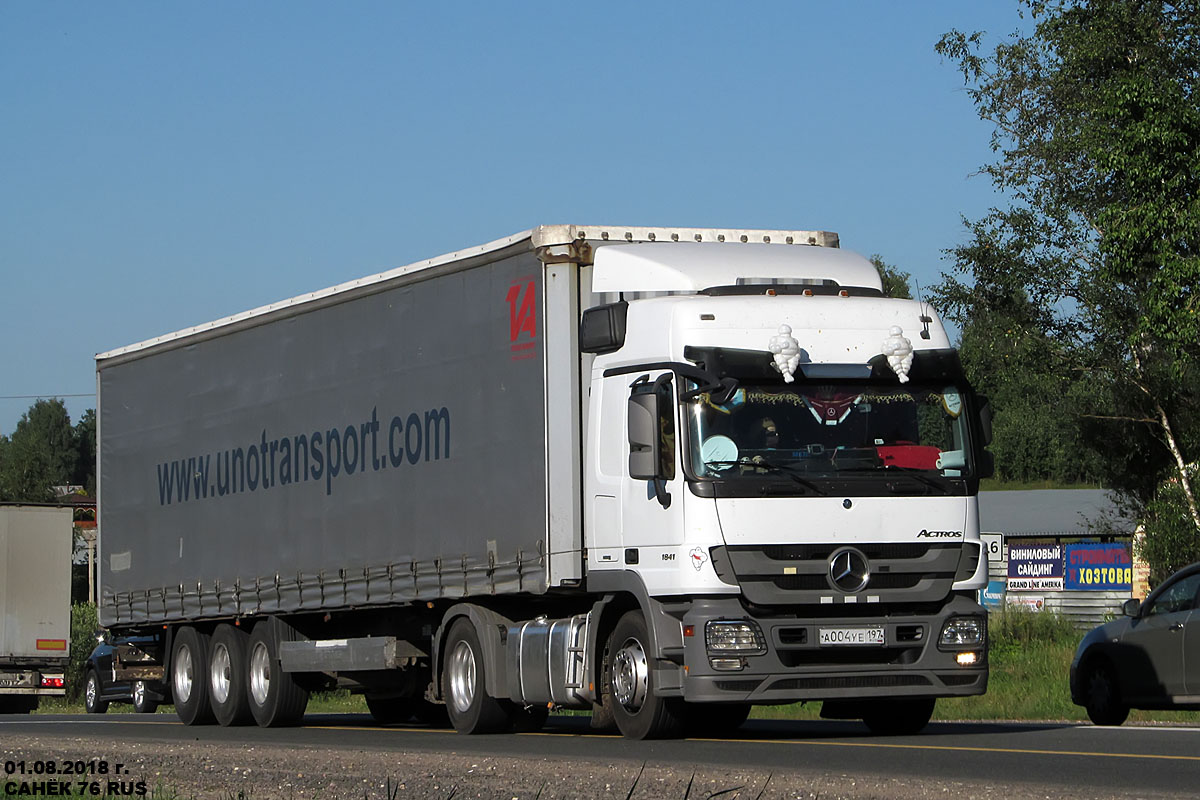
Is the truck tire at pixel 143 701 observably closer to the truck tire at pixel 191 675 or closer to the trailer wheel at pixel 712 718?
the truck tire at pixel 191 675

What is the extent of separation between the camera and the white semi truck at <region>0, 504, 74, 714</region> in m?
31.3

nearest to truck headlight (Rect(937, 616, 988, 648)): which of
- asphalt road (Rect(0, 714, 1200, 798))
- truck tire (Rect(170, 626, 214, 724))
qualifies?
asphalt road (Rect(0, 714, 1200, 798))

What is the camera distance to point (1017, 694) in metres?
24.4

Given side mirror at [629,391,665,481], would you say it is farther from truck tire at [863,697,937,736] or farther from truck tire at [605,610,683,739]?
truck tire at [863,697,937,736]

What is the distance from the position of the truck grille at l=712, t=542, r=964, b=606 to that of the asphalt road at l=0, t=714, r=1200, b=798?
42.0 inches

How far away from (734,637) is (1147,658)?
16.9ft

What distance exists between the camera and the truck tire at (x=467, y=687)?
54.1 ft

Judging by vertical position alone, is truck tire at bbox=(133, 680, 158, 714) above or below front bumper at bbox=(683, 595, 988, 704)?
below

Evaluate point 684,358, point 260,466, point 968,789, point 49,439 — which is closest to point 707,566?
point 684,358

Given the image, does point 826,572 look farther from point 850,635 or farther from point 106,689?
point 106,689

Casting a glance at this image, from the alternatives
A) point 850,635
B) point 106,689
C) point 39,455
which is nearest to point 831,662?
point 850,635

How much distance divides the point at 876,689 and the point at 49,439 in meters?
174

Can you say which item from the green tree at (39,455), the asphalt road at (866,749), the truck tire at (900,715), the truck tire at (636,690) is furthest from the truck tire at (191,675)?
the green tree at (39,455)

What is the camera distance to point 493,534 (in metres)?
16.3
